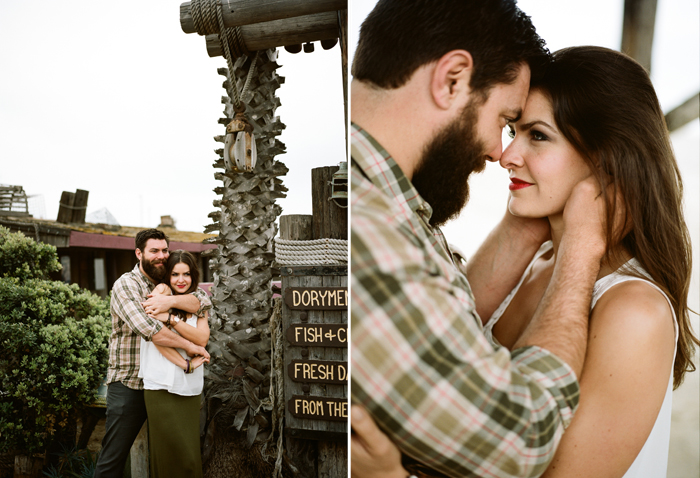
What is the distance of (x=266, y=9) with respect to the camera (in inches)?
72.5

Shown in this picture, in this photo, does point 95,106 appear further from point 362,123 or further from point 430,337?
point 430,337

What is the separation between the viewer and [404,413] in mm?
549

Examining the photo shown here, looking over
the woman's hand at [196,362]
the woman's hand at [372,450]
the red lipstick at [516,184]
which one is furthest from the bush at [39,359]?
the red lipstick at [516,184]

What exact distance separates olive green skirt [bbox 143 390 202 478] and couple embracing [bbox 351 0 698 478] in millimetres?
1736

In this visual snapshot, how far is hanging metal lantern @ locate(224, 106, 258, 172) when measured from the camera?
2.10 m

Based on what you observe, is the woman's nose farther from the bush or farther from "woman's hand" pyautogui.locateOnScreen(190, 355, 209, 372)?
the bush

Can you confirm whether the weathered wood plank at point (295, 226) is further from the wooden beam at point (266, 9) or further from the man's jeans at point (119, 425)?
the man's jeans at point (119, 425)

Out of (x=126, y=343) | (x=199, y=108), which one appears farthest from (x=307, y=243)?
(x=199, y=108)

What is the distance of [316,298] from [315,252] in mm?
209

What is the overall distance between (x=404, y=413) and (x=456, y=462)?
90 millimetres

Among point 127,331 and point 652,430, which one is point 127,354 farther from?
point 652,430

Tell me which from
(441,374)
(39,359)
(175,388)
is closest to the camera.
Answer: (441,374)

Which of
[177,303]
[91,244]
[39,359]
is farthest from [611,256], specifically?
[91,244]

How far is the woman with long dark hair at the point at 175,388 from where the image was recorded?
2037 mm
